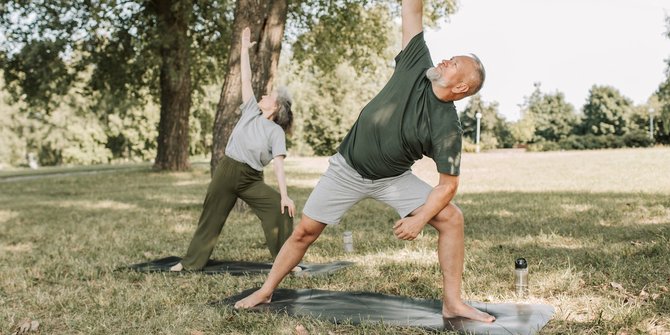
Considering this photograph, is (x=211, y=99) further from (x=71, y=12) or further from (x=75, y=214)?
(x=75, y=214)

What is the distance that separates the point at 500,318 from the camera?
4145 mm

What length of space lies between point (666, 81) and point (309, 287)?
3347 centimetres

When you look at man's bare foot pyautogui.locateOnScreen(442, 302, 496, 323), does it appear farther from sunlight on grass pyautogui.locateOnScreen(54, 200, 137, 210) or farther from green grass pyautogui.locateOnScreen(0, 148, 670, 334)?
sunlight on grass pyautogui.locateOnScreen(54, 200, 137, 210)

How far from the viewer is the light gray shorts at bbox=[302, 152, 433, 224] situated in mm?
4180

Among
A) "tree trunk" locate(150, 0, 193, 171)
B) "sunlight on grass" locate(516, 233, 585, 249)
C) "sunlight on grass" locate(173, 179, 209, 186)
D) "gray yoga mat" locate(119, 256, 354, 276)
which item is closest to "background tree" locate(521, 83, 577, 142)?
"tree trunk" locate(150, 0, 193, 171)

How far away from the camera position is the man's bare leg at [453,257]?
159 inches

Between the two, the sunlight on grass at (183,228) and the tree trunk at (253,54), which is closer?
the sunlight on grass at (183,228)

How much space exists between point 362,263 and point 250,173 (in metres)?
1.43

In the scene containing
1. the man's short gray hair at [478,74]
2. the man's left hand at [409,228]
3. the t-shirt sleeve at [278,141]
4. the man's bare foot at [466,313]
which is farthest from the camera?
the t-shirt sleeve at [278,141]

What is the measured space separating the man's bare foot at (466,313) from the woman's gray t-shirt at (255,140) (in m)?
2.23

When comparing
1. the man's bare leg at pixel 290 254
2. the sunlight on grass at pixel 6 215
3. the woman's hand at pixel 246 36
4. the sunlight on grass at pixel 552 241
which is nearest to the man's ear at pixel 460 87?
the man's bare leg at pixel 290 254

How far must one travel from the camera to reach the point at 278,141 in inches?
225

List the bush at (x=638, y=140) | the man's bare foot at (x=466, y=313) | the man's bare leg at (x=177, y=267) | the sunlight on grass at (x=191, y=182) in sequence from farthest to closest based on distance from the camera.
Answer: the bush at (x=638, y=140) < the sunlight on grass at (x=191, y=182) < the man's bare leg at (x=177, y=267) < the man's bare foot at (x=466, y=313)

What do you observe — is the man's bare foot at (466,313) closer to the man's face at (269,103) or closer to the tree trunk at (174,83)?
the man's face at (269,103)
